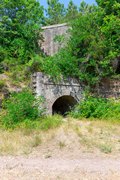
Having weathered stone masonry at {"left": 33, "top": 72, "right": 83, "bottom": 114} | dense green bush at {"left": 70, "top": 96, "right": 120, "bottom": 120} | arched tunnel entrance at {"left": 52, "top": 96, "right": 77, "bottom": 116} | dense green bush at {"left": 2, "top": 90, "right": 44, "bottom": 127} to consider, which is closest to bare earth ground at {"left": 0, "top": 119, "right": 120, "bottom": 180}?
dense green bush at {"left": 2, "top": 90, "right": 44, "bottom": 127}

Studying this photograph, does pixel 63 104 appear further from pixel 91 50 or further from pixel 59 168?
pixel 59 168

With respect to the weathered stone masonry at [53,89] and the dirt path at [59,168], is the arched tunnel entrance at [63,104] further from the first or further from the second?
the dirt path at [59,168]

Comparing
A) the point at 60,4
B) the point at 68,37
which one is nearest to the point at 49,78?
the point at 68,37

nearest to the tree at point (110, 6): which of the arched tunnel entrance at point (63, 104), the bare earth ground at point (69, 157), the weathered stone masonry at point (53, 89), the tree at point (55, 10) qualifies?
the weathered stone masonry at point (53, 89)

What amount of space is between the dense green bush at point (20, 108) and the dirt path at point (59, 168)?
5.26 metres

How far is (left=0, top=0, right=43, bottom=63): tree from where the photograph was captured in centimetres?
1828

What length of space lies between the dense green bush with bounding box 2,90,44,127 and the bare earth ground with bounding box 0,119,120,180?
2.30 metres

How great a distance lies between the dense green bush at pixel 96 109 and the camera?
16477 mm

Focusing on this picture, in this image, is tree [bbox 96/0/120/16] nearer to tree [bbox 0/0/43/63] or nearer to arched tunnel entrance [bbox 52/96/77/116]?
tree [bbox 0/0/43/63]

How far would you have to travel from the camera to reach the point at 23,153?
934cm

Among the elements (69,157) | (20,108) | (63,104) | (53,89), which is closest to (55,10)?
(63,104)

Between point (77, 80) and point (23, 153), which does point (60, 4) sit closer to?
point (77, 80)

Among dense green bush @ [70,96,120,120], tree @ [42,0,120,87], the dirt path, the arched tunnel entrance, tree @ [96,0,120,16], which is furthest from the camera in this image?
tree @ [96,0,120,16]

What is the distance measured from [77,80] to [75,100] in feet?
3.74
